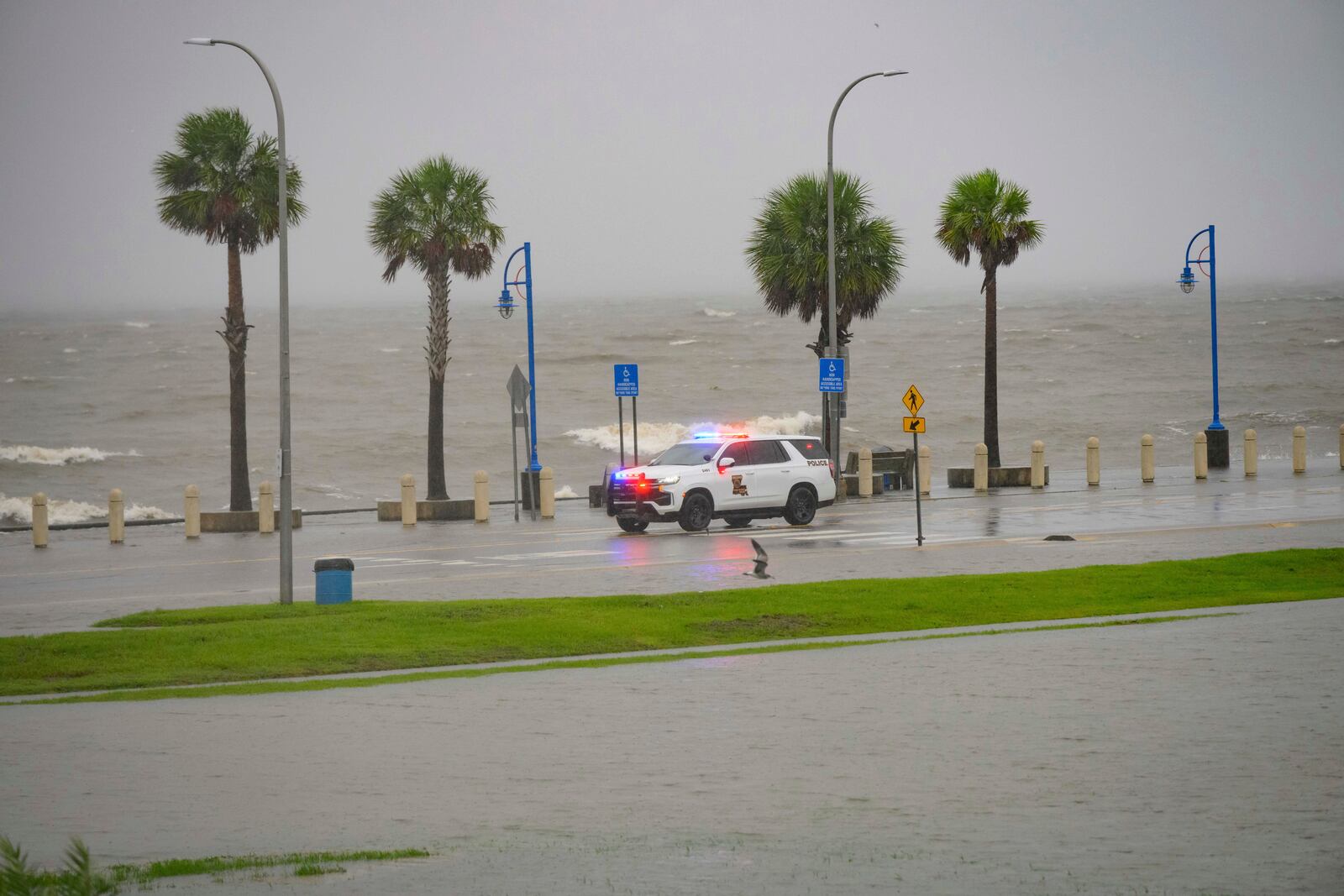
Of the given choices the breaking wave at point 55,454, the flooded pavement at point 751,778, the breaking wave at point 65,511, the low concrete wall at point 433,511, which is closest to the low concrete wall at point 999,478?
the low concrete wall at point 433,511

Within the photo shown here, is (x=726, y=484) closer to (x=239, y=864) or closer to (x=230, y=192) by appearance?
(x=230, y=192)

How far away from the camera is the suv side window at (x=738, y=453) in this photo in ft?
97.8

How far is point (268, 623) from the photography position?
16156mm

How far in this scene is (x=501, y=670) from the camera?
44.8ft

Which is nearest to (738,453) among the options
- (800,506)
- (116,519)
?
(800,506)

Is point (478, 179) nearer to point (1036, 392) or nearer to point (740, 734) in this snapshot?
point (740, 734)

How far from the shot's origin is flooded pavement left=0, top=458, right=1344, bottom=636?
20.2 meters

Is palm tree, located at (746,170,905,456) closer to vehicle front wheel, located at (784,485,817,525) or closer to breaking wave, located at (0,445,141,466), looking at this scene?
vehicle front wheel, located at (784,485,817,525)

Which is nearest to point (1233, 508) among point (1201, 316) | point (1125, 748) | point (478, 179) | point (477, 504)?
point (477, 504)

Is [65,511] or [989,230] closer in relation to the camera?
[989,230]

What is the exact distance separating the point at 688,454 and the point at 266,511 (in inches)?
379

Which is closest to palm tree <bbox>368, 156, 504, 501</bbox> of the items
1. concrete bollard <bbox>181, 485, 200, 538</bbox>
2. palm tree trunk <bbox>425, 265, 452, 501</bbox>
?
palm tree trunk <bbox>425, 265, 452, 501</bbox>

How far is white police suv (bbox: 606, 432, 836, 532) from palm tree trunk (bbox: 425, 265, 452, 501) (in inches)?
348

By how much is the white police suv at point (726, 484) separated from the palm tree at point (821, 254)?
12.2 meters
